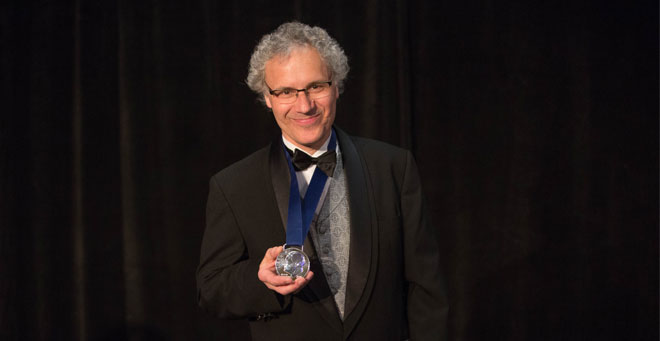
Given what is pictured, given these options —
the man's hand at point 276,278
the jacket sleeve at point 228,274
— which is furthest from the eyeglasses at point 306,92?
the man's hand at point 276,278

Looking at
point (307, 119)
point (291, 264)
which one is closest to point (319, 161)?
point (307, 119)

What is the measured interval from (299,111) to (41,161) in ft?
6.65

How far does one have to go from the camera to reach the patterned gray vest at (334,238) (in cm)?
154

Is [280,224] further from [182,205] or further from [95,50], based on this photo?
[95,50]

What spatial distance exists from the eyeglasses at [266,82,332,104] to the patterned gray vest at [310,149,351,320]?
24 centimetres

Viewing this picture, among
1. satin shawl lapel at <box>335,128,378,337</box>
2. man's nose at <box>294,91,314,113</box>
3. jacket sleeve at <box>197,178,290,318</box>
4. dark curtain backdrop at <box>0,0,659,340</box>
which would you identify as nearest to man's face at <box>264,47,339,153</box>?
man's nose at <box>294,91,314,113</box>

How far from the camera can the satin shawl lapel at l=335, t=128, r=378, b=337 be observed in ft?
4.92

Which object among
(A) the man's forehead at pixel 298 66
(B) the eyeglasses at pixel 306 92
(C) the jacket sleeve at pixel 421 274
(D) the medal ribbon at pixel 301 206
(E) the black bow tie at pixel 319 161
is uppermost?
(A) the man's forehead at pixel 298 66

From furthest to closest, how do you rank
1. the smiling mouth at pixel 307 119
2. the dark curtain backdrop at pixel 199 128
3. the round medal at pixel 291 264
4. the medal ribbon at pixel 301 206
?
the dark curtain backdrop at pixel 199 128
the smiling mouth at pixel 307 119
the medal ribbon at pixel 301 206
the round medal at pixel 291 264

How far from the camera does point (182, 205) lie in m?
2.97

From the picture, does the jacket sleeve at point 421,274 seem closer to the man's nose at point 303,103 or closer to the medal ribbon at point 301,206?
the medal ribbon at point 301,206

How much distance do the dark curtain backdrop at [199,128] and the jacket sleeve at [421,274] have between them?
1392mm

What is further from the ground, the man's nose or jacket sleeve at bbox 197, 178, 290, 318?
the man's nose

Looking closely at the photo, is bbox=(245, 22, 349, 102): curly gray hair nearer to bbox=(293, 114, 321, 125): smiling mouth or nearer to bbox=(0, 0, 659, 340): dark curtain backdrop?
bbox=(293, 114, 321, 125): smiling mouth
